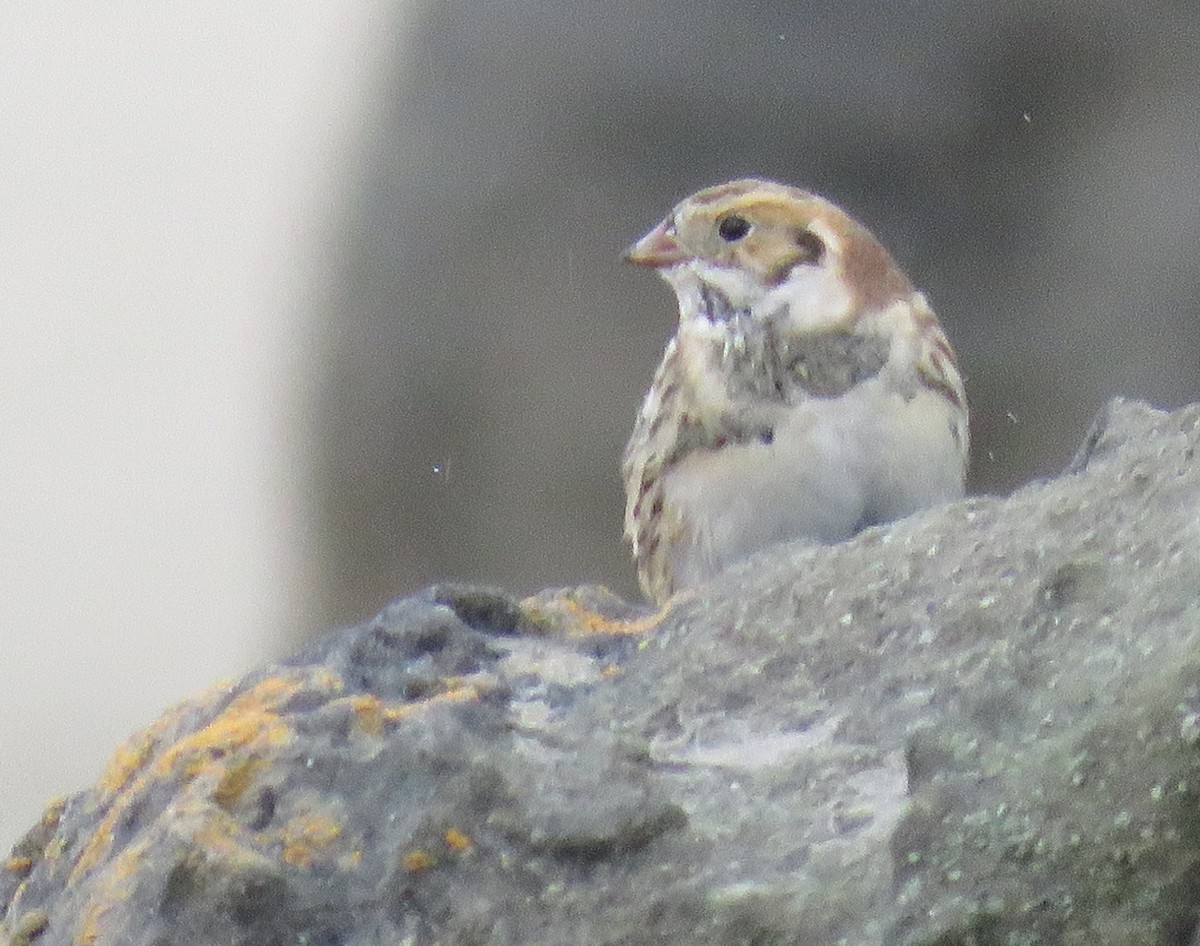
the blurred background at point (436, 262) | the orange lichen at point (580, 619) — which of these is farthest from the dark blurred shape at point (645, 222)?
the orange lichen at point (580, 619)

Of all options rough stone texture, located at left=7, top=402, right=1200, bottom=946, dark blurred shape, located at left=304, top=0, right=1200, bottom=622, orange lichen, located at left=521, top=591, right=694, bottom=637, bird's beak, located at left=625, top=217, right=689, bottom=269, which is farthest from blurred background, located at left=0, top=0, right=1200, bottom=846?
rough stone texture, located at left=7, top=402, right=1200, bottom=946

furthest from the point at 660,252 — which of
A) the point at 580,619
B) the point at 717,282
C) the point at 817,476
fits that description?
the point at 580,619

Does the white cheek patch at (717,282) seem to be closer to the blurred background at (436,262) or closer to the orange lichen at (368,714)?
the orange lichen at (368,714)

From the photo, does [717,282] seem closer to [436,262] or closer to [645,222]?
[645,222]

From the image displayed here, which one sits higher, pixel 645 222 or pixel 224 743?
pixel 645 222

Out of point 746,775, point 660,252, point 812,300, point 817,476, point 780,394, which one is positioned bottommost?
point 746,775

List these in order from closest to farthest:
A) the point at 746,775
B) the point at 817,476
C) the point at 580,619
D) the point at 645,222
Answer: the point at 746,775 → the point at 580,619 → the point at 817,476 → the point at 645,222

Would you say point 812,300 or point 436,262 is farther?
point 436,262

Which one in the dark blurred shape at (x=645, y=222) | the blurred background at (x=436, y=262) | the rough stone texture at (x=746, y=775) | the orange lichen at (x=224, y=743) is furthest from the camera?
the dark blurred shape at (x=645, y=222)

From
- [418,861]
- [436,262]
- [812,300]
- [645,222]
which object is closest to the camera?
[418,861]
